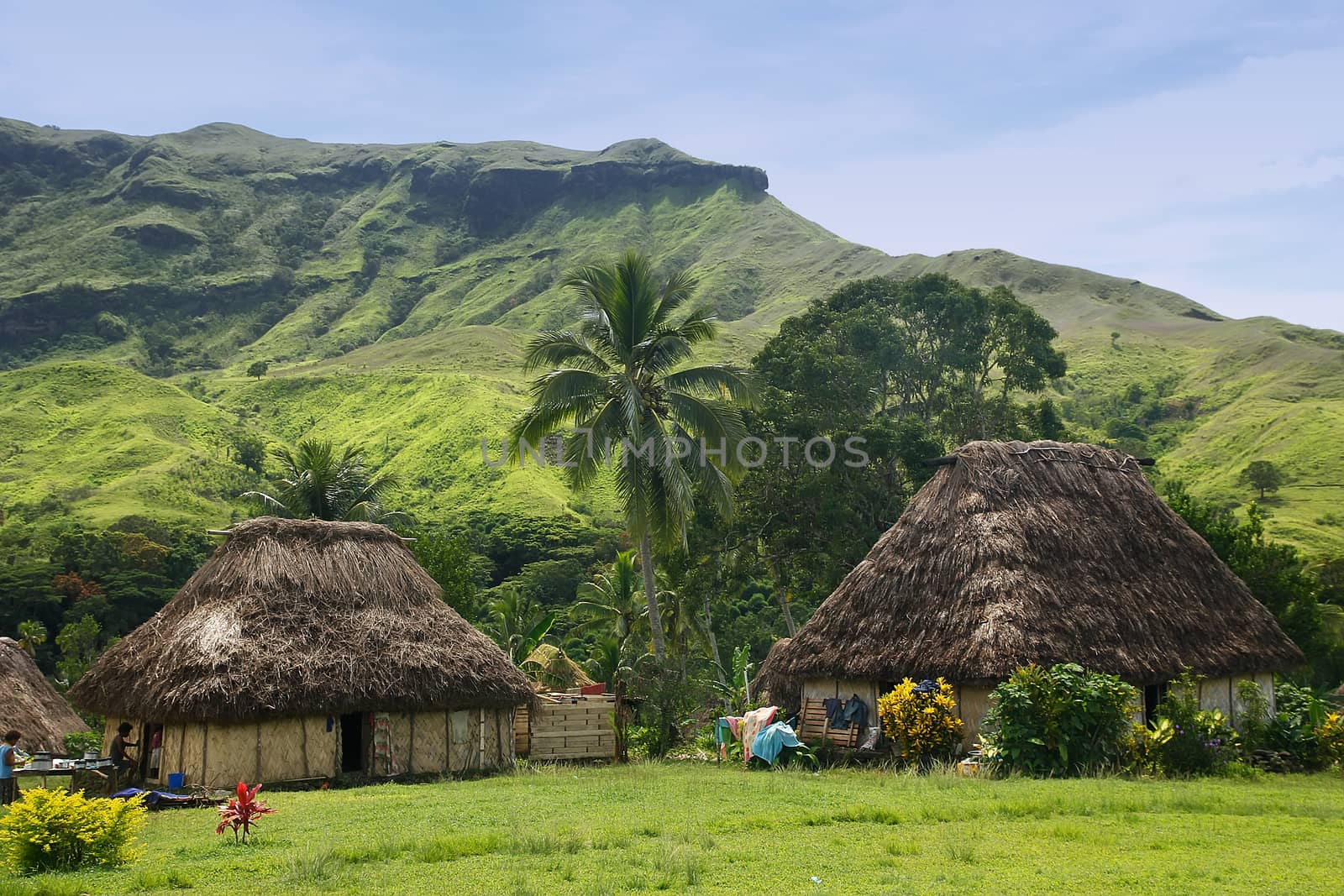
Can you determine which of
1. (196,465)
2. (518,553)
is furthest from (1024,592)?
(196,465)

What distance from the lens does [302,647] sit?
785 inches

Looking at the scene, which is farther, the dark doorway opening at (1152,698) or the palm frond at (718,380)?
the palm frond at (718,380)

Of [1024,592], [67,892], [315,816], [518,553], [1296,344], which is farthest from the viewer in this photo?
[1296,344]

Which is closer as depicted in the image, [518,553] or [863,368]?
[863,368]

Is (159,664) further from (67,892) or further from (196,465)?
(196,465)

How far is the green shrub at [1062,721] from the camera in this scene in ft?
52.4

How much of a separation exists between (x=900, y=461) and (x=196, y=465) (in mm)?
63756

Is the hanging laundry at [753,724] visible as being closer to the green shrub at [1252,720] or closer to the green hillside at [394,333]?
the green shrub at [1252,720]

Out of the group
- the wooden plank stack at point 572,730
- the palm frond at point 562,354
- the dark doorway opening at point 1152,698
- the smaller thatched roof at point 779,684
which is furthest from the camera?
the palm frond at point 562,354

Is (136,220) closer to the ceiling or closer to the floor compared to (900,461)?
closer to the ceiling

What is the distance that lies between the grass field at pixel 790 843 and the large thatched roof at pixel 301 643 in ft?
12.1

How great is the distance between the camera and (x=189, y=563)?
57594 mm

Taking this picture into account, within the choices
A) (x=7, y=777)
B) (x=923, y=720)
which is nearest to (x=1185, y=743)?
(x=923, y=720)

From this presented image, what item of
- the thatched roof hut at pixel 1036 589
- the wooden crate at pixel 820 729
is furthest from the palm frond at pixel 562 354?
the wooden crate at pixel 820 729
